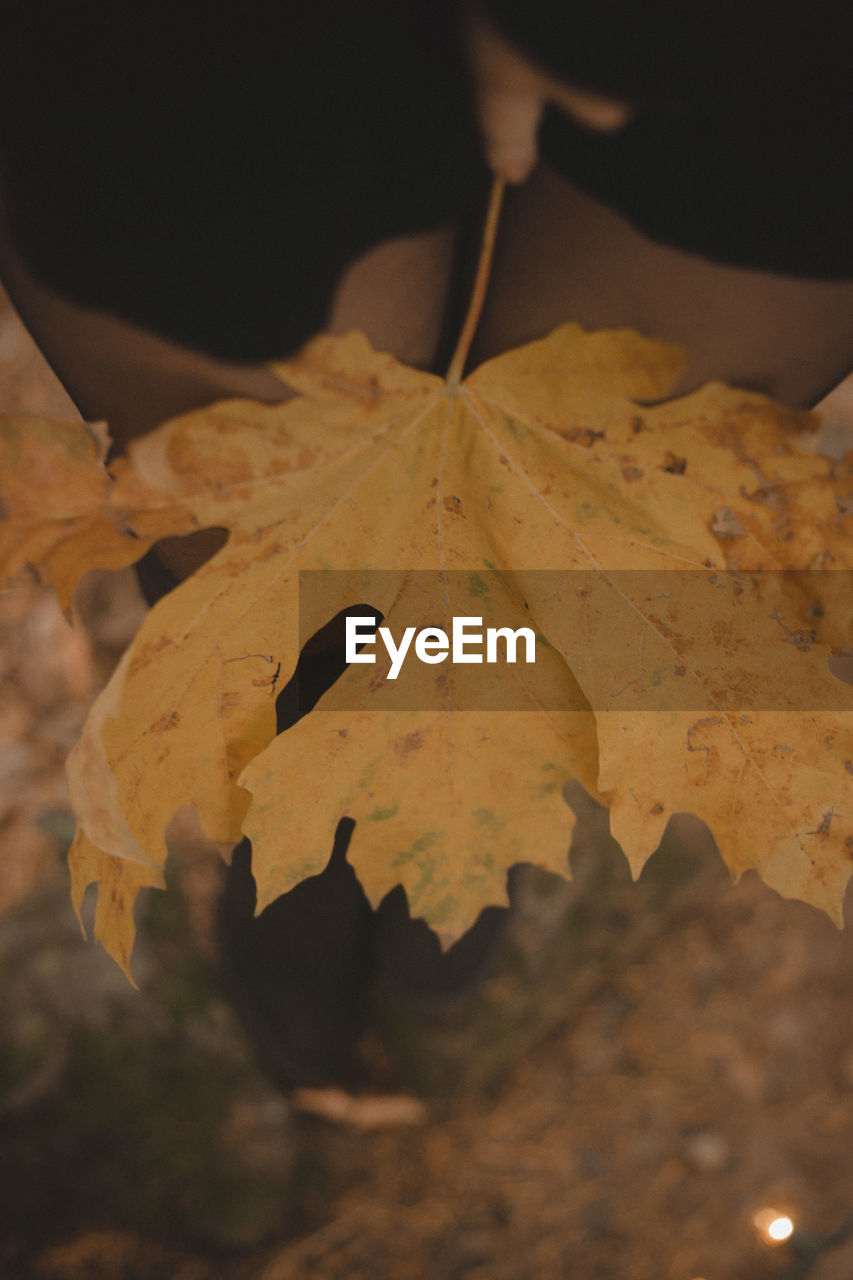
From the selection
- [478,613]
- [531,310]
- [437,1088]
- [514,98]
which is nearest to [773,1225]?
[437,1088]

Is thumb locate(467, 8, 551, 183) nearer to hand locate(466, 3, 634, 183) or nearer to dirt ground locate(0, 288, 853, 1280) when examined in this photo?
hand locate(466, 3, 634, 183)

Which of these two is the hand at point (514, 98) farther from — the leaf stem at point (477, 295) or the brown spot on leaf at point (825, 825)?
the brown spot on leaf at point (825, 825)

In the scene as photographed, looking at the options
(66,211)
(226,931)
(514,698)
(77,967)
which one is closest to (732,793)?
(514,698)

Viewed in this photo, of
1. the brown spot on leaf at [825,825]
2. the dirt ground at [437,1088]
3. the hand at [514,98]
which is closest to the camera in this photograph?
the hand at [514,98]

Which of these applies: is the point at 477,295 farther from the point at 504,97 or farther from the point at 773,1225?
the point at 773,1225

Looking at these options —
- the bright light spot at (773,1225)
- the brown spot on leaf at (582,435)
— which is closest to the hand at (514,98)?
the brown spot on leaf at (582,435)

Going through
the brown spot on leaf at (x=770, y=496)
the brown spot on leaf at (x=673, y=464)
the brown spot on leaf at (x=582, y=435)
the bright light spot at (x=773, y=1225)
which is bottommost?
the bright light spot at (x=773, y=1225)

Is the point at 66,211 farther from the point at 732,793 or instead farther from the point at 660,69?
the point at 732,793
